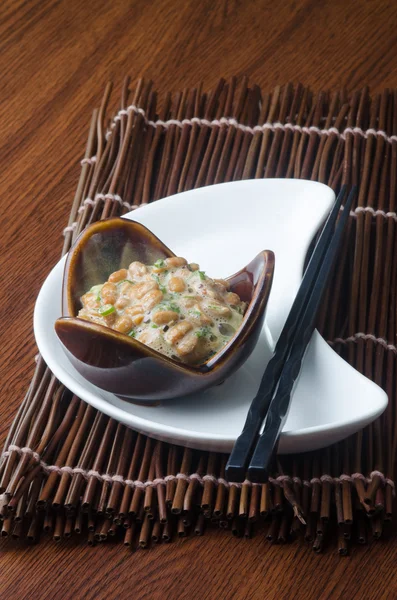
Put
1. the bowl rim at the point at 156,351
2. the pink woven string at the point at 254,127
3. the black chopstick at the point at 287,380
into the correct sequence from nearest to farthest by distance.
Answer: the black chopstick at the point at 287,380 → the bowl rim at the point at 156,351 → the pink woven string at the point at 254,127

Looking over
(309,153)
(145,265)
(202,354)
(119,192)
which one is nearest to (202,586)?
(202,354)

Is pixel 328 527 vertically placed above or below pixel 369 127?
below

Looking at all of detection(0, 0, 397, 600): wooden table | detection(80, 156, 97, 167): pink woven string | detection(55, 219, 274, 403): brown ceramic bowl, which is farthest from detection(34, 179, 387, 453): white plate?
detection(80, 156, 97, 167): pink woven string

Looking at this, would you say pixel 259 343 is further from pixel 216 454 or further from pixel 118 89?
pixel 118 89

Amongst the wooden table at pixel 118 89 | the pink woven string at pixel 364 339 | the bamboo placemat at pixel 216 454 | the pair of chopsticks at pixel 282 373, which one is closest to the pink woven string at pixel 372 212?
the bamboo placemat at pixel 216 454

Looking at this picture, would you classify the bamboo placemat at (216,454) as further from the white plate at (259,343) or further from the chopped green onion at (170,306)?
the chopped green onion at (170,306)

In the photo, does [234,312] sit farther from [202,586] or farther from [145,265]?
[202,586]
